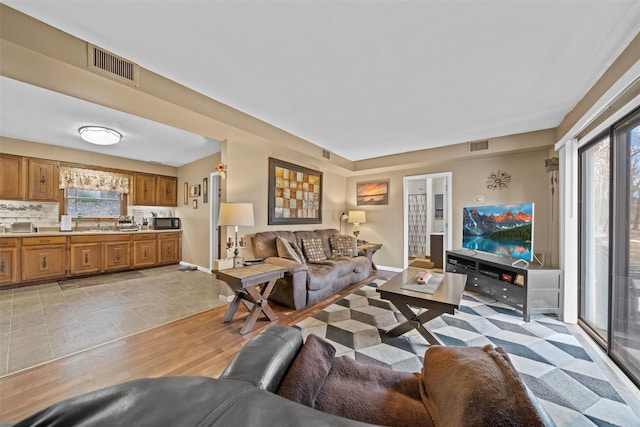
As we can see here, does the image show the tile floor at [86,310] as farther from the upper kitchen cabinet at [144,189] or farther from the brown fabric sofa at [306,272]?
the upper kitchen cabinet at [144,189]

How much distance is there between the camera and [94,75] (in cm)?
189

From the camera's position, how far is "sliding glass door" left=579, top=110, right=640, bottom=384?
73.2 inches

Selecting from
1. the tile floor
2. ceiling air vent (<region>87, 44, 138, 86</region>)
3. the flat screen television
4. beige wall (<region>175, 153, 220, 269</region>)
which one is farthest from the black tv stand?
beige wall (<region>175, 153, 220, 269</region>)

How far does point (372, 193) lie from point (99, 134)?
4.95 meters

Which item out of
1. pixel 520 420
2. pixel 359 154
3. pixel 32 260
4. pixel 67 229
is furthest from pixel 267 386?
pixel 67 229

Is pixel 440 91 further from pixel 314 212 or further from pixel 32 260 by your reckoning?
pixel 32 260

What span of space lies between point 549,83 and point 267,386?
3357 mm

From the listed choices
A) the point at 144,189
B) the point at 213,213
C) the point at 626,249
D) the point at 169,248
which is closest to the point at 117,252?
the point at 169,248

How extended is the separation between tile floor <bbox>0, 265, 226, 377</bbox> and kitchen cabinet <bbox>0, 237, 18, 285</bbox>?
201 millimetres

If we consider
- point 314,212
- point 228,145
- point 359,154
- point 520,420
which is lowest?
point 520,420

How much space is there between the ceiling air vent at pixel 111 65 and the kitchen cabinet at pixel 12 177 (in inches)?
155

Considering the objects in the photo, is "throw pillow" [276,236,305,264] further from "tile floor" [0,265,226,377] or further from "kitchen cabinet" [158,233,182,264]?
"kitchen cabinet" [158,233,182,264]

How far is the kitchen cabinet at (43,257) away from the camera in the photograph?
3844mm

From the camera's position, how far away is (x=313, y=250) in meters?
4.11
